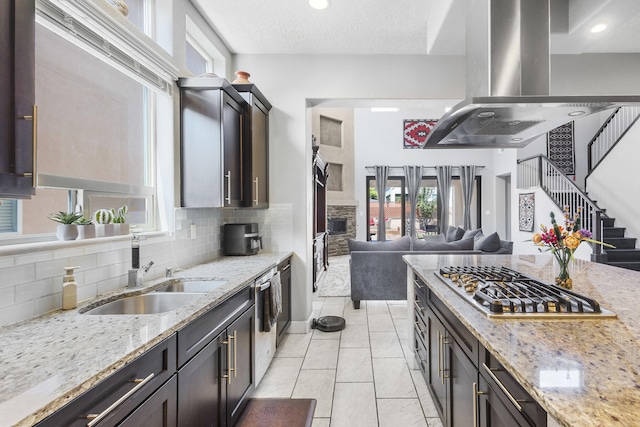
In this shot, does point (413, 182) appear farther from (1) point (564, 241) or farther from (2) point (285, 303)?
(1) point (564, 241)

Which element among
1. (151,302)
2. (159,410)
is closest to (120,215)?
(151,302)

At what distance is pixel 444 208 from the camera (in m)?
9.47

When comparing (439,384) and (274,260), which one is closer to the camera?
(439,384)

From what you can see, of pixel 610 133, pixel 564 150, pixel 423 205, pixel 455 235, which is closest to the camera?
pixel 610 133

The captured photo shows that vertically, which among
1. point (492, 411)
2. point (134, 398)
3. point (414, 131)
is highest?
point (414, 131)

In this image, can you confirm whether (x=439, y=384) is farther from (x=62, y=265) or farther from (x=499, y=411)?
(x=62, y=265)

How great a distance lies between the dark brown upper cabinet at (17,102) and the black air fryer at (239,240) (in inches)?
92.4

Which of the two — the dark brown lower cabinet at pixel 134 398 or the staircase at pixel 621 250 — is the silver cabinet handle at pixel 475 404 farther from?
the staircase at pixel 621 250

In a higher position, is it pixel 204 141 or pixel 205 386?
pixel 204 141

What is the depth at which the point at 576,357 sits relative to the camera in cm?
98

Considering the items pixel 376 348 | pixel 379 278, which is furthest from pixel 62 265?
pixel 379 278

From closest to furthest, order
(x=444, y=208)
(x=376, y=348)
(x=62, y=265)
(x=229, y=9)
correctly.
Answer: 1. (x=62, y=265)
2. (x=229, y=9)
3. (x=376, y=348)
4. (x=444, y=208)

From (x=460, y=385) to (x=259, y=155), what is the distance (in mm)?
2625

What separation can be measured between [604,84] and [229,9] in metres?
3.80
